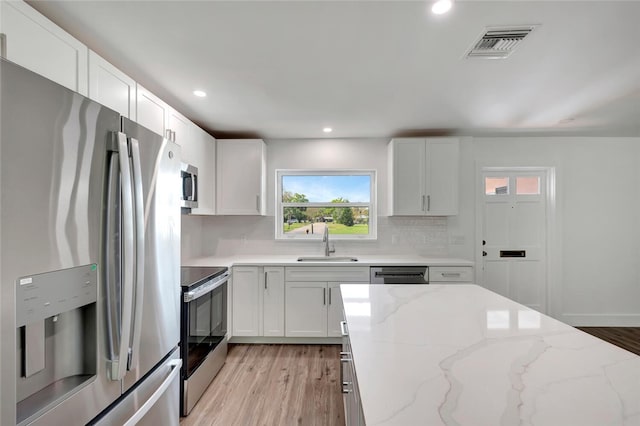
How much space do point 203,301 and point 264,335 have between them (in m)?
1.08

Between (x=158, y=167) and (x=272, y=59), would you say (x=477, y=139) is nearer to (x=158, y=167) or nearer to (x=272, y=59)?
(x=272, y=59)

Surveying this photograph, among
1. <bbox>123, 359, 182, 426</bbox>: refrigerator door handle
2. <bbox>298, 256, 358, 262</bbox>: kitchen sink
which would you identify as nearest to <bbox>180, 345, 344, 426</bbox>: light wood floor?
<bbox>123, 359, 182, 426</bbox>: refrigerator door handle

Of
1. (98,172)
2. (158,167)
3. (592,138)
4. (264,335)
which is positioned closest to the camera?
(98,172)

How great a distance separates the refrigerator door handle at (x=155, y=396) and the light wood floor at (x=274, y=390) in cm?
66

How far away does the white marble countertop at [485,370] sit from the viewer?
0.71m

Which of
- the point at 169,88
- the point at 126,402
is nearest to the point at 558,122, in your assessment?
the point at 169,88

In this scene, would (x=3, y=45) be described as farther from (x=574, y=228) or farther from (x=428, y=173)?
(x=574, y=228)

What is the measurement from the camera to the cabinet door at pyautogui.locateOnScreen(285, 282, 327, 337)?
319 cm

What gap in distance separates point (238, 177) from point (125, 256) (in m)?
2.46

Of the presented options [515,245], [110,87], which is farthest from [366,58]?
[515,245]

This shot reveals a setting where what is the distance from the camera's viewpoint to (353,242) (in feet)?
12.6

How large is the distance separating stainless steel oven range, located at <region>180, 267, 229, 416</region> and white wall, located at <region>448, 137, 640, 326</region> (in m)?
2.87

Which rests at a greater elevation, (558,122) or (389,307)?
(558,122)

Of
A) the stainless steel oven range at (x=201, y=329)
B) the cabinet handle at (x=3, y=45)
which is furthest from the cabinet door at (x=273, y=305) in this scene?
the cabinet handle at (x=3, y=45)
